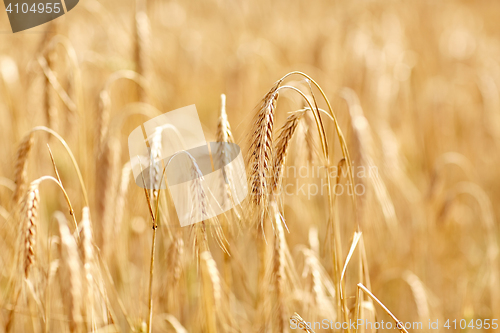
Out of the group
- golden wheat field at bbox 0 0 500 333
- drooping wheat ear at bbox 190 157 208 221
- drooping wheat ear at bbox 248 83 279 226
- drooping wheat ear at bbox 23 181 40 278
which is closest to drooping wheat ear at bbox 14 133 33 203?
golden wheat field at bbox 0 0 500 333

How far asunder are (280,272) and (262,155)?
1.26 ft

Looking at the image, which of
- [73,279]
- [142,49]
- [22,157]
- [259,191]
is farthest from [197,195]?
[142,49]

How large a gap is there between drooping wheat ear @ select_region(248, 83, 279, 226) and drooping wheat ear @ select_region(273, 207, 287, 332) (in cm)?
19

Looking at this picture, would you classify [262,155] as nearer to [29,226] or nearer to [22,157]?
[29,226]

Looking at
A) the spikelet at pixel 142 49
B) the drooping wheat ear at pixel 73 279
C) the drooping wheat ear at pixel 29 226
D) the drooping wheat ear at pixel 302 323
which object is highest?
the spikelet at pixel 142 49

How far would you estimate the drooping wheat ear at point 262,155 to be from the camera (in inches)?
28.7

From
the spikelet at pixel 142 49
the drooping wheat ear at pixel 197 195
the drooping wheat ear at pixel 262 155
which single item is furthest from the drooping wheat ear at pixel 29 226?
the spikelet at pixel 142 49

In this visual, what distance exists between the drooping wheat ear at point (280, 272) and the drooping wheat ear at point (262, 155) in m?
0.19

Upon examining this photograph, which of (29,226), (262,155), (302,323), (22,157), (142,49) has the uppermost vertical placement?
(142,49)

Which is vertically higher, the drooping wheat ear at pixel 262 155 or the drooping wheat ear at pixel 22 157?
the drooping wheat ear at pixel 22 157

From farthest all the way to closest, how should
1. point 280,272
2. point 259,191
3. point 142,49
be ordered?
1. point 142,49
2. point 280,272
3. point 259,191

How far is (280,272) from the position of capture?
0.94m

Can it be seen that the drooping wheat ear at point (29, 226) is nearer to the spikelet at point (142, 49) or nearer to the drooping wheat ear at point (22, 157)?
the drooping wheat ear at point (22, 157)

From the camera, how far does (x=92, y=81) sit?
2.79 m
